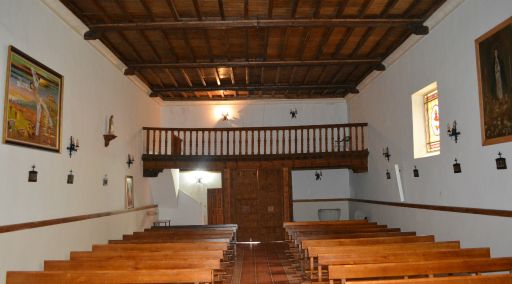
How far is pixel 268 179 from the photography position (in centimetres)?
1634

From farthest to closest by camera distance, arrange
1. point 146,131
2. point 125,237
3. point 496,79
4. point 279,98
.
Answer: point 279,98, point 146,131, point 125,237, point 496,79

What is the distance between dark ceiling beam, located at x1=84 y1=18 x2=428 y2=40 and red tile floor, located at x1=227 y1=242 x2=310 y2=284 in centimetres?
536

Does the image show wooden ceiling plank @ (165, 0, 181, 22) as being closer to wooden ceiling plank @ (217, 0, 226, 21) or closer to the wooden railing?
wooden ceiling plank @ (217, 0, 226, 21)

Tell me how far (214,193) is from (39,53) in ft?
44.2

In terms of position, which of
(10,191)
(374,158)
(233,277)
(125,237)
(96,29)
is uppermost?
(96,29)

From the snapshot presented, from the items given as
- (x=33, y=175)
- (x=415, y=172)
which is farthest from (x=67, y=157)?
(x=415, y=172)

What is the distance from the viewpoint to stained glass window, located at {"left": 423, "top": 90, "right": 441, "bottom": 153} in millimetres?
10273

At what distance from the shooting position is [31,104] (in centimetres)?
736

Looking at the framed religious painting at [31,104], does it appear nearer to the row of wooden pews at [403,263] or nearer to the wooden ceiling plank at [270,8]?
the wooden ceiling plank at [270,8]

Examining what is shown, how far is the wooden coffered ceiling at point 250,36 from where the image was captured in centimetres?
906

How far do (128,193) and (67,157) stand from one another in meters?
4.04

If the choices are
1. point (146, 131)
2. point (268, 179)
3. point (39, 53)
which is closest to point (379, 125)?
point (268, 179)

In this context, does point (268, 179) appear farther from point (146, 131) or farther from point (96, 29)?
point (96, 29)

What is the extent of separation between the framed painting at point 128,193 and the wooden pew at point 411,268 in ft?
26.3
